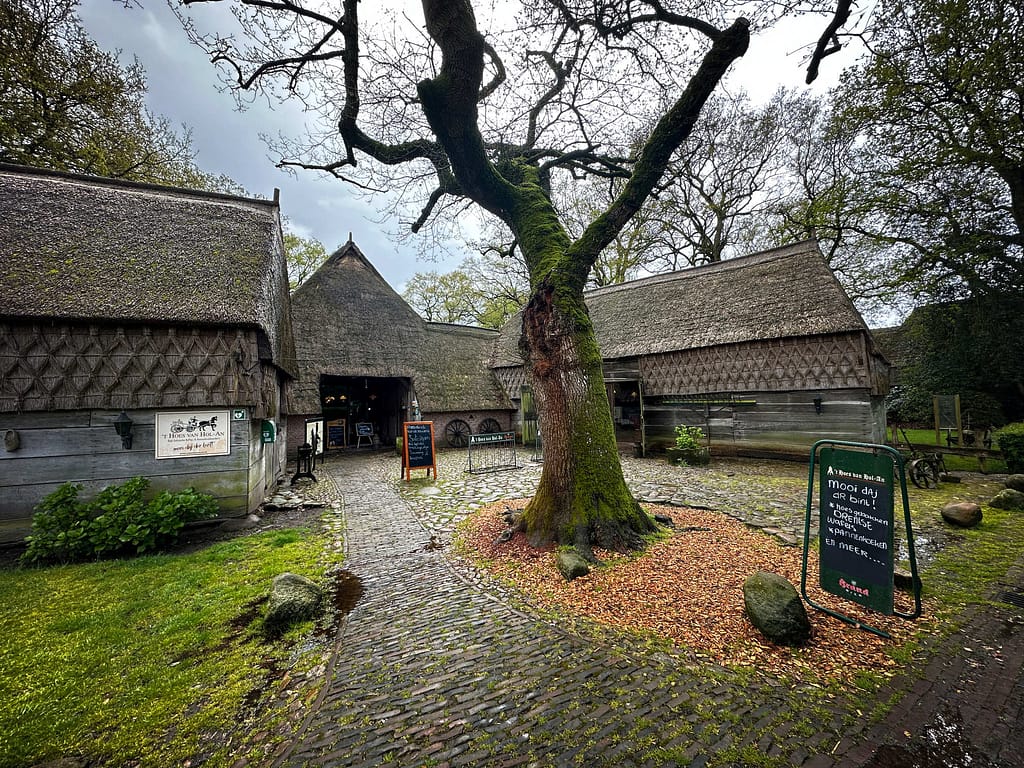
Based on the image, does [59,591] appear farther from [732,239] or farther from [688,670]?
[732,239]

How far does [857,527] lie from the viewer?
374 centimetres

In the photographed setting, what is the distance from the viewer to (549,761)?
2311 mm

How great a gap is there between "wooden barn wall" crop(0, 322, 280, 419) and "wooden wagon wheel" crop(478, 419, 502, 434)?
42.1 feet

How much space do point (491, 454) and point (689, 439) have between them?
7.85 m

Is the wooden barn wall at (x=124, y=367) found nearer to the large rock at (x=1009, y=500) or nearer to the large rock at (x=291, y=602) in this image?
the large rock at (x=291, y=602)

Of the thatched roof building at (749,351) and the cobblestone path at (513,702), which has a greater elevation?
the thatched roof building at (749,351)

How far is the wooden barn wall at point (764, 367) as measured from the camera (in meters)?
11.4

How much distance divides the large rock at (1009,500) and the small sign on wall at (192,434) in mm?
14856

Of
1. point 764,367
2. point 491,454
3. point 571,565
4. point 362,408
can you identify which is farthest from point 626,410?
point 571,565

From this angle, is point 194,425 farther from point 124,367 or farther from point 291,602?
point 291,602

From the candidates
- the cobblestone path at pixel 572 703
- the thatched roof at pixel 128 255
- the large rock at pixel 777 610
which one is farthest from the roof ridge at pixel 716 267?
the thatched roof at pixel 128 255

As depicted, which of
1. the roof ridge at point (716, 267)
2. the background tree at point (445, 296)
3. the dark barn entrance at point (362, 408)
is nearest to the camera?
the roof ridge at point (716, 267)

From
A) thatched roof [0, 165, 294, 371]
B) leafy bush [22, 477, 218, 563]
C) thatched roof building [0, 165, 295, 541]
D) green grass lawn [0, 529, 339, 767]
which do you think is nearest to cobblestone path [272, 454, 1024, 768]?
green grass lawn [0, 529, 339, 767]

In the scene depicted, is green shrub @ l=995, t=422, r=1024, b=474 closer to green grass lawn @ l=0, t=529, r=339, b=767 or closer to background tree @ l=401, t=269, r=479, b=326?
green grass lawn @ l=0, t=529, r=339, b=767
